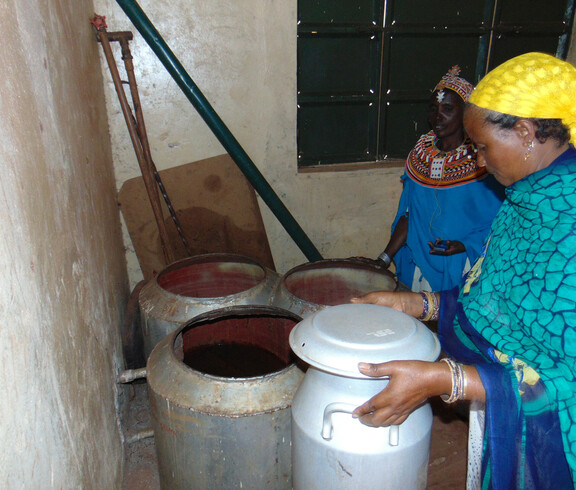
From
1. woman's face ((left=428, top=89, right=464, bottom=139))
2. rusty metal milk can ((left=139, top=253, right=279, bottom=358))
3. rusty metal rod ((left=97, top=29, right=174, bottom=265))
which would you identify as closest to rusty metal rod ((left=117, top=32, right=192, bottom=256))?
rusty metal rod ((left=97, top=29, right=174, bottom=265))

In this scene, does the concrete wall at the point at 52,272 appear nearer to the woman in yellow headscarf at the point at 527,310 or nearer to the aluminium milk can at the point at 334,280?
the woman in yellow headscarf at the point at 527,310

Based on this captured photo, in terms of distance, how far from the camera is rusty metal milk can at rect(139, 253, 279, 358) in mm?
2243

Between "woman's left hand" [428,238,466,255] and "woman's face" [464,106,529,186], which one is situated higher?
"woman's face" [464,106,529,186]

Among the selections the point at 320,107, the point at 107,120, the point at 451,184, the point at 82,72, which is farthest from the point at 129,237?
the point at 451,184

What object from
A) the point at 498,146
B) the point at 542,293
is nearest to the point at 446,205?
the point at 498,146

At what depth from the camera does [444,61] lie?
146 inches

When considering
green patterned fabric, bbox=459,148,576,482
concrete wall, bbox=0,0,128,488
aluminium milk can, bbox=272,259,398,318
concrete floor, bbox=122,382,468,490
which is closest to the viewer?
concrete wall, bbox=0,0,128,488

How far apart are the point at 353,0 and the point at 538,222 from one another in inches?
107

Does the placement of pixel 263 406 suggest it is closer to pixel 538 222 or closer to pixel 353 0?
pixel 538 222

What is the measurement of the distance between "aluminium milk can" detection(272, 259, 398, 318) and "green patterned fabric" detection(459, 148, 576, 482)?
3.67 ft

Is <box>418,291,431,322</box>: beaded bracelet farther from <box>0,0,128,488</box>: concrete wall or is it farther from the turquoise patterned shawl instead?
<box>0,0,128,488</box>: concrete wall

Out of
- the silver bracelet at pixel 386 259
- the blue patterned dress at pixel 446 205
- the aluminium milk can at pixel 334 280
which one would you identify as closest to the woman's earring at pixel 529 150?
the aluminium milk can at pixel 334 280

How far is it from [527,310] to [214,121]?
2512 millimetres

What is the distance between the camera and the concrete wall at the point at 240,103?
3203 millimetres
